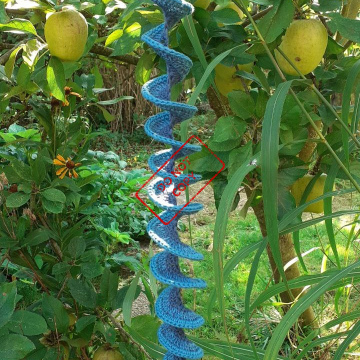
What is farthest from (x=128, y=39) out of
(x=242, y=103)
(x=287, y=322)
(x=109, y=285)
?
(x=287, y=322)

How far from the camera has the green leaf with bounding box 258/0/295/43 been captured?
0.69 metres

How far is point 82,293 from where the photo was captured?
936mm

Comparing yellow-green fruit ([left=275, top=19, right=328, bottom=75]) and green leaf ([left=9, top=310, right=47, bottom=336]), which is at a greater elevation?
yellow-green fruit ([left=275, top=19, right=328, bottom=75])

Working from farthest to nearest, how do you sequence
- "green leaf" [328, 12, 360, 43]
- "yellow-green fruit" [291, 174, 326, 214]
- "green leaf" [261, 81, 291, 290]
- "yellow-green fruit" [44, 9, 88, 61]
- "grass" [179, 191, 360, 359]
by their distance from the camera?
1. "grass" [179, 191, 360, 359]
2. "yellow-green fruit" [291, 174, 326, 214]
3. "yellow-green fruit" [44, 9, 88, 61]
4. "green leaf" [328, 12, 360, 43]
5. "green leaf" [261, 81, 291, 290]

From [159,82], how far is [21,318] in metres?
0.46

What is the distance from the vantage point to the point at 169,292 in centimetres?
54

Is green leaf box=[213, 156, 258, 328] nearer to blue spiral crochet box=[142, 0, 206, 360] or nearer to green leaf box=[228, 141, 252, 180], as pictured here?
blue spiral crochet box=[142, 0, 206, 360]

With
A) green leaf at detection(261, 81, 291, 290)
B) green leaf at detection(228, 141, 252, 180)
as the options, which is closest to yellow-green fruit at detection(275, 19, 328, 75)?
green leaf at detection(228, 141, 252, 180)

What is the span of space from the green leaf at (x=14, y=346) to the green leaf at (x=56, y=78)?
38cm

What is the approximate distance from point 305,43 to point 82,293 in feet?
1.93

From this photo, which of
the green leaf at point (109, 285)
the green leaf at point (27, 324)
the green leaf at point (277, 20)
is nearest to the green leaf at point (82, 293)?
the green leaf at point (109, 285)

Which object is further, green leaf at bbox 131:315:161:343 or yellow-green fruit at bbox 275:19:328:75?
green leaf at bbox 131:315:161:343

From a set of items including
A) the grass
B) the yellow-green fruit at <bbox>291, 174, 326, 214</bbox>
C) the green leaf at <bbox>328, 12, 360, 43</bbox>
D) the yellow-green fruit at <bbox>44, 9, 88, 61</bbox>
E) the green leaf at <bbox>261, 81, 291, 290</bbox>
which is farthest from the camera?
the grass

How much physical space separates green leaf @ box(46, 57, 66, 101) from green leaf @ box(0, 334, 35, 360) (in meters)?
0.38
